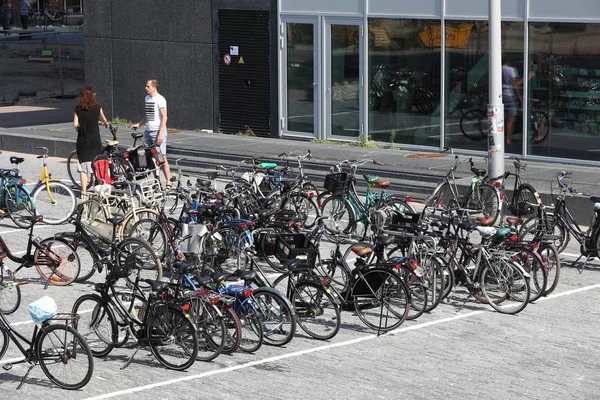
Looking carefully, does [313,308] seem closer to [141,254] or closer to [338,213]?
[141,254]

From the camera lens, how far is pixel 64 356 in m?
9.27

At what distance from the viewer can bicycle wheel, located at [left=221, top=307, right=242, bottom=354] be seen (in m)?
10.0

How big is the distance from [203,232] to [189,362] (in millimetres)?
2829

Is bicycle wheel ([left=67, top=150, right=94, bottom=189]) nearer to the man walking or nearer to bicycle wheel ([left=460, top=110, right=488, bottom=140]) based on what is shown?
the man walking

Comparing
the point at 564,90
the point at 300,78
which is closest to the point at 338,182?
the point at 564,90

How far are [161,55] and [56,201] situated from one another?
8.71 metres

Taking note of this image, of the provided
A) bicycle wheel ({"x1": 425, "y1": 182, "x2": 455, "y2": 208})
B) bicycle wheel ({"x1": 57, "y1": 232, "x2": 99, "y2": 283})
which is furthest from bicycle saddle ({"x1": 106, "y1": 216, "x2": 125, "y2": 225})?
bicycle wheel ({"x1": 425, "y1": 182, "x2": 455, "y2": 208})

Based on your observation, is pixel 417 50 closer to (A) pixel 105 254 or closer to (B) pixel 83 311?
(A) pixel 105 254

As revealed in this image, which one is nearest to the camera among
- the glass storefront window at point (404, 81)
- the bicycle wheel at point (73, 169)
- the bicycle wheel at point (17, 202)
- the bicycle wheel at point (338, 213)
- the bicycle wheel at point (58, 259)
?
the bicycle wheel at point (58, 259)

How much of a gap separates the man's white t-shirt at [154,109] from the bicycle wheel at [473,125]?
5.56 meters

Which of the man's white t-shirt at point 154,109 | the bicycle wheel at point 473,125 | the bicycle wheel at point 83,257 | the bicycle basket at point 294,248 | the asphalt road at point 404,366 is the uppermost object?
the man's white t-shirt at point 154,109

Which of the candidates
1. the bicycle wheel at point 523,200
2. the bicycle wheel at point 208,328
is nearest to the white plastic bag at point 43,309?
the bicycle wheel at point 208,328

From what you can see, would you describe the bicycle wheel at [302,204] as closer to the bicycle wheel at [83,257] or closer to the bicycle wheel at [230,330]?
the bicycle wheel at [83,257]

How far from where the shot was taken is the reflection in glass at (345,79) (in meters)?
21.7
